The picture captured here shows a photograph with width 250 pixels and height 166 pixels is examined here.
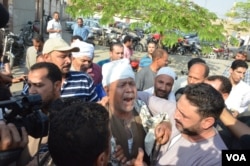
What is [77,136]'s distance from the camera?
147cm

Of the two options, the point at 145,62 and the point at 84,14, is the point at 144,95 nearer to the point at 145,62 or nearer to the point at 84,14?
the point at 145,62

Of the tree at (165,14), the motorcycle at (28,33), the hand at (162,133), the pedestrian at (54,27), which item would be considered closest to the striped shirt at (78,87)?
the hand at (162,133)

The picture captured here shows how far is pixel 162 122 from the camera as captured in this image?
2.55m

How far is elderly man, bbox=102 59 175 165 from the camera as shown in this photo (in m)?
2.44

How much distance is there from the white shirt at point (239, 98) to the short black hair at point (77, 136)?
11.4 ft

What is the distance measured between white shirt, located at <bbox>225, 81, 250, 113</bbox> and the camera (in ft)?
11.9

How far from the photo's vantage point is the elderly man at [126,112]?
2436 millimetres

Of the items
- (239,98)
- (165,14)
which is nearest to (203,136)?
(239,98)

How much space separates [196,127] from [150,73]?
110 inches

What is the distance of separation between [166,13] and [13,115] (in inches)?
248

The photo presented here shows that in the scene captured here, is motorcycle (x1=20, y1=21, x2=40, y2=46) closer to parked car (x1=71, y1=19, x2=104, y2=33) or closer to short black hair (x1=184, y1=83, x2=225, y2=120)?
parked car (x1=71, y1=19, x2=104, y2=33)

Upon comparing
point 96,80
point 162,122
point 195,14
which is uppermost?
point 195,14

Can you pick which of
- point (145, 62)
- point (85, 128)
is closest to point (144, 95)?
point (85, 128)

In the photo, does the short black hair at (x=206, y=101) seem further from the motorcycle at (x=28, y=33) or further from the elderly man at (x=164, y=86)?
the motorcycle at (x=28, y=33)
